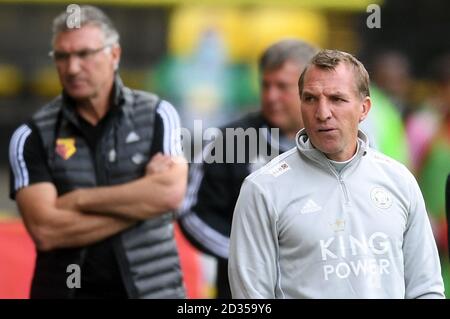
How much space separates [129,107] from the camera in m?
5.21

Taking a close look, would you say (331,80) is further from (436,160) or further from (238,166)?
(436,160)

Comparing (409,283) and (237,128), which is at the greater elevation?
(237,128)

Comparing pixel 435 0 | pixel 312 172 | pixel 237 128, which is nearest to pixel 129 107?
pixel 237 128

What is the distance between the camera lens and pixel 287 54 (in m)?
5.42

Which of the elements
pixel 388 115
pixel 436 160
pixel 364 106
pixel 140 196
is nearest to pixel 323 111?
pixel 364 106

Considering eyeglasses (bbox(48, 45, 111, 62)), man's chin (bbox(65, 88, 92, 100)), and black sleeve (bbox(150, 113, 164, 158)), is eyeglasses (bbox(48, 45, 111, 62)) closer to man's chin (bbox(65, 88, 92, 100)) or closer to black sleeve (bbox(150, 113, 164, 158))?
man's chin (bbox(65, 88, 92, 100))

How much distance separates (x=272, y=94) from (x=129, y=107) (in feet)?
2.27

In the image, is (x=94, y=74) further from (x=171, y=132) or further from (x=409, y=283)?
(x=409, y=283)

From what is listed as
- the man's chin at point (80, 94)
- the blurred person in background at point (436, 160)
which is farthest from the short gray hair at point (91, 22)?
the blurred person in background at point (436, 160)

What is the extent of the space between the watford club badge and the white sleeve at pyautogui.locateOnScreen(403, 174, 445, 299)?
6.01 ft

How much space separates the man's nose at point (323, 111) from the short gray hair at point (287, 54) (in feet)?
5.48

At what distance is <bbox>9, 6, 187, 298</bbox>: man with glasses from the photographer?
5008 mm

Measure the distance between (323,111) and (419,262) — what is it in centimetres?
59

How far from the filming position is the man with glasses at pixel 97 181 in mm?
5008
